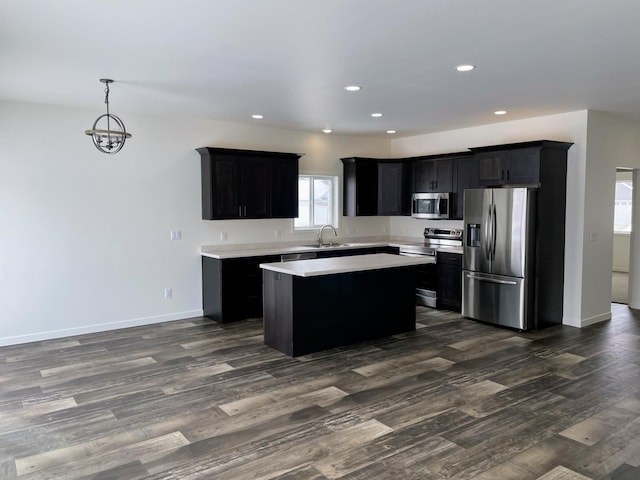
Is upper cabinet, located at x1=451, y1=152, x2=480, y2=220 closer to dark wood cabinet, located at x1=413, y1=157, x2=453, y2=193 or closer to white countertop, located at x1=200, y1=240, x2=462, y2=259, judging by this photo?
Answer: dark wood cabinet, located at x1=413, y1=157, x2=453, y2=193

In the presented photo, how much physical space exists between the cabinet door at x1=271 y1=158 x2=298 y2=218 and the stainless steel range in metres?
1.90

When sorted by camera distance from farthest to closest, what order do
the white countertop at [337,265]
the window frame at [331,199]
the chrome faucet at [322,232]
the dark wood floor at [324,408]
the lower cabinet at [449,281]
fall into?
the window frame at [331,199] < the chrome faucet at [322,232] < the lower cabinet at [449,281] < the white countertop at [337,265] < the dark wood floor at [324,408]

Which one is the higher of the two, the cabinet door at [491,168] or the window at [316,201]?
the cabinet door at [491,168]

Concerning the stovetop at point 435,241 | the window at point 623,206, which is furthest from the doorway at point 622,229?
the stovetop at point 435,241

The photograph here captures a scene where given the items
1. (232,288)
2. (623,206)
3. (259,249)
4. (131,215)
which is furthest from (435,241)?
(623,206)

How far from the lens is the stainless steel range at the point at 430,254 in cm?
723

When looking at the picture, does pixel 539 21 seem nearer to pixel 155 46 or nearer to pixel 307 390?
pixel 155 46

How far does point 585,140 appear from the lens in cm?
590

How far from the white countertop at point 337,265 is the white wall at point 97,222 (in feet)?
6.01

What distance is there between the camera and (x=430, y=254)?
726cm

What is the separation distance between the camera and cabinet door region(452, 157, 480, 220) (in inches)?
277

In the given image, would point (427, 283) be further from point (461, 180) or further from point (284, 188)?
point (284, 188)

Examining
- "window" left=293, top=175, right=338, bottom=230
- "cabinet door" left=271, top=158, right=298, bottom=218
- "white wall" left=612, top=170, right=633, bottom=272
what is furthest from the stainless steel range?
"white wall" left=612, top=170, right=633, bottom=272

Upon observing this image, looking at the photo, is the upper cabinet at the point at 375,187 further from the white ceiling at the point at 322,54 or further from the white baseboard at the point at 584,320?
the white baseboard at the point at 584,320
